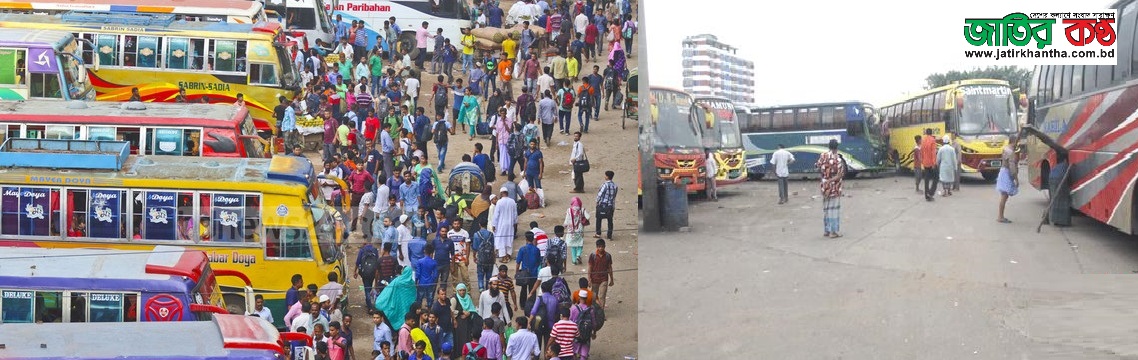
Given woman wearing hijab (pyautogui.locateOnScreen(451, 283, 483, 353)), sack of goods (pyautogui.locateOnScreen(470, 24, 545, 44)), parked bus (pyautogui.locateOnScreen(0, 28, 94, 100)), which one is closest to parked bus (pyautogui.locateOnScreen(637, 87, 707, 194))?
woman wearing hijab (pyautogui.locateOnScreen(451, 283, 483, 353))

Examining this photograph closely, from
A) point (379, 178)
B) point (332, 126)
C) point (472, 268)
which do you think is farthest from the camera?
point (332, 126)

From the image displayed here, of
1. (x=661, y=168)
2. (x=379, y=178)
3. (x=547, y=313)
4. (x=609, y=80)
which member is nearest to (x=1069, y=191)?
(x=661, y=168)

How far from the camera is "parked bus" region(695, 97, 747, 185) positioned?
672cm

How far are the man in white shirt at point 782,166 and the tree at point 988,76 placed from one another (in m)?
0.72

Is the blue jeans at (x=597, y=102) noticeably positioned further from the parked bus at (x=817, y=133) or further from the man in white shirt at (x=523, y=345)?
the parked bus at (x=817, y=133)

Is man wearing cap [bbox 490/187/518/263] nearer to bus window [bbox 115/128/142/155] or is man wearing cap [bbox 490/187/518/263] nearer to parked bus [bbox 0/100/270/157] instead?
parked bus [bbox 0/100/270/157]

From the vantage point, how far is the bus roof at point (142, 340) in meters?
9.86

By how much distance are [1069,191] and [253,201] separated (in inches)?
302

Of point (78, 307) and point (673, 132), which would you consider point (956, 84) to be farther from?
point (78, 307)

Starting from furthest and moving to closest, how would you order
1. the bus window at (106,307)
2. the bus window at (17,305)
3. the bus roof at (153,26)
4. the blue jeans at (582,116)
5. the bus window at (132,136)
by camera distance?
the blue jeans at (582,116)
the bus roof at (153,26)
the bus window at (132,136)
the bus window at (106,307)
the bus window at (17,305)

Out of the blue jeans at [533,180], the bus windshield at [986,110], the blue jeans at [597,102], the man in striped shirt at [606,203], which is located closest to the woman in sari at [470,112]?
the blue jeans at [597,102]

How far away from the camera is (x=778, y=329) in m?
7.42

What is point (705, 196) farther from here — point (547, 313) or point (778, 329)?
point (547, 313)

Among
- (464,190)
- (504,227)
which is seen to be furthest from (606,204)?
(464,190)
